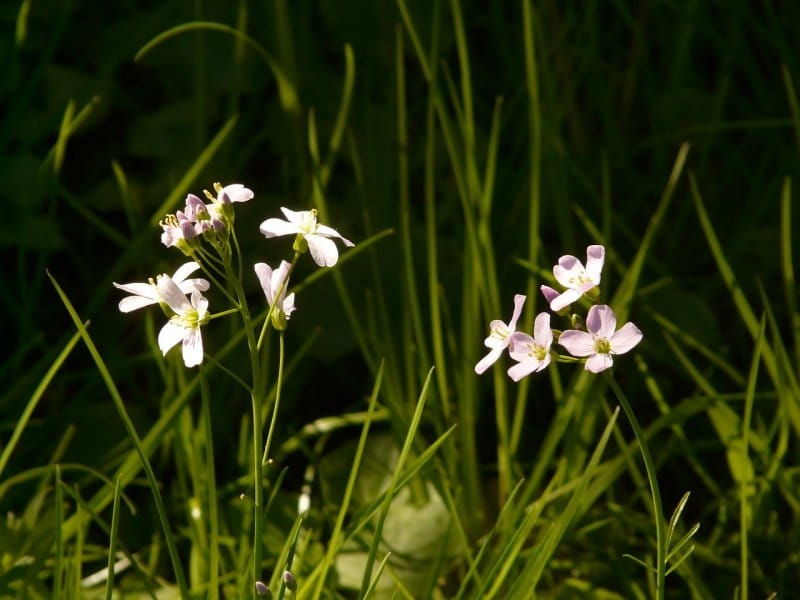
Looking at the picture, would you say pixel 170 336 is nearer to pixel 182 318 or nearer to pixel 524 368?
pixel 182 318

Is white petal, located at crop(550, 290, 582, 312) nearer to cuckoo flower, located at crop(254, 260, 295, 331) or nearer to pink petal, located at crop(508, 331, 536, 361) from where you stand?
pink petal, located at crop(508, 331, 536, 361)

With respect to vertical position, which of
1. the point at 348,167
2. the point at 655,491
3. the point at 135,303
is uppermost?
the point at 135,303

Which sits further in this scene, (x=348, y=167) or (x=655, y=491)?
(x=348, y=167)

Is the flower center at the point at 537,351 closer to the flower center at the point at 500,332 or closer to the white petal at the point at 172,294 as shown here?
the flower center at the point at 500,332

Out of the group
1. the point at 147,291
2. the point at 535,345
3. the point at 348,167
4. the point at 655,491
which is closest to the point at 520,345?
the point at 535,345

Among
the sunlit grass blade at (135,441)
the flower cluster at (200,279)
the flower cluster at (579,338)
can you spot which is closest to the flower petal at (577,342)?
the flower cluster at (579,338)

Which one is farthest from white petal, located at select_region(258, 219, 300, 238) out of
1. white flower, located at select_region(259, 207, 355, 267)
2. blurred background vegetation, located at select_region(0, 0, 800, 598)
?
blurred background vegetation, located at select_region(0, 0, 800, 598)
